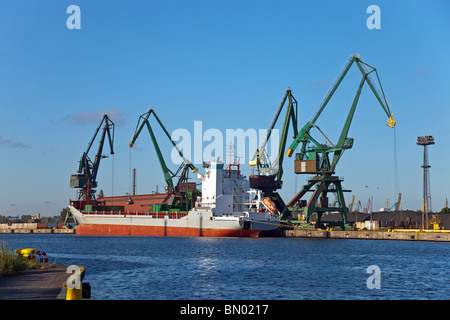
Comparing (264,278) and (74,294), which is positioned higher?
(74,294)

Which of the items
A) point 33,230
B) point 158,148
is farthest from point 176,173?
point 33,230

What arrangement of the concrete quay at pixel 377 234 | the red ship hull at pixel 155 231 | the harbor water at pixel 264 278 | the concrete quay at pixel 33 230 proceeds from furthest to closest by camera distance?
the concrete quay at pixel 33 230 < the red ship hull at pixel 155 231 < the concrete quay at pixel 377 234 < the harbor water at pixel 264 278

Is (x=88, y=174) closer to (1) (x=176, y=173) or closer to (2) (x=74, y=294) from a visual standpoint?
(1) (x=176, y=173)

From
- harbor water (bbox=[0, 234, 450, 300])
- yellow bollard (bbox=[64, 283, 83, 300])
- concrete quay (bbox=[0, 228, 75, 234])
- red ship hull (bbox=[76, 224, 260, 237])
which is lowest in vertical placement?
concrete quay (bbox=[0, 228, 75, 234])

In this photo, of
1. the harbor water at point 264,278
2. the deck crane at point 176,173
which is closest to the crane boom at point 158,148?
the deck crane at point 176,173

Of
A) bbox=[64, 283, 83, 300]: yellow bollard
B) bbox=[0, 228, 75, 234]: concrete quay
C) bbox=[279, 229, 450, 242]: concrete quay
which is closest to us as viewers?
bbox=[64, 283, 83, 300]: yellow bollard

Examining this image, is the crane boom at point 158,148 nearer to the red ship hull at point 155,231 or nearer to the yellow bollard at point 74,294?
the red ship hull at point 155,231

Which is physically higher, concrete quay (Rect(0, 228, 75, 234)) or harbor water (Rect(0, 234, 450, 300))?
harbor water (Rect(0, 234, 450, 300))

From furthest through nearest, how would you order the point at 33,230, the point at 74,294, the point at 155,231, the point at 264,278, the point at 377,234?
1. the point at 33,230
2. the point at 155,231
3. the point at 377,234
4. the point at 264,278
5. the point at 74,294

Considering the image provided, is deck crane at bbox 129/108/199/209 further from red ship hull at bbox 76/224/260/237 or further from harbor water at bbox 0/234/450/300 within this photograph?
harbor water at bbox 0/234/450/300

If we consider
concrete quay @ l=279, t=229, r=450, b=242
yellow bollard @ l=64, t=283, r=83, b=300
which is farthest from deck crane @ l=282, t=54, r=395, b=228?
yellow bollard @ l=64, t=283, r=83, b=300

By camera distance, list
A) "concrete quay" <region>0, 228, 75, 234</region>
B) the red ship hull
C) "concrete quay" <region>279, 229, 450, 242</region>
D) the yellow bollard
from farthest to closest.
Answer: "concrete quay" <region>0, 228, 75, 234</region>
the red ship hull
"concrete quay" <region>279, 229, 450, 242</region>
the yellow bollard

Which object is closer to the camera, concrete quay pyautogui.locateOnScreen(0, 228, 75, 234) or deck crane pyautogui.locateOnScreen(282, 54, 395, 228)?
deck crane pyautogui.locateOnScreen(282, 54, 395, 228)

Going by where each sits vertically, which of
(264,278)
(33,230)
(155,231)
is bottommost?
(33,230)
